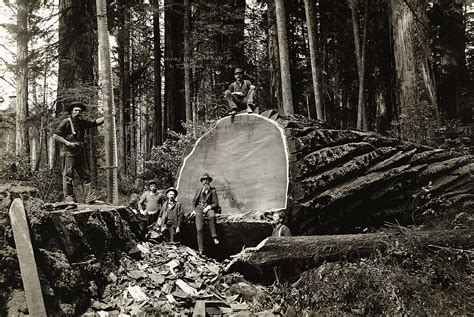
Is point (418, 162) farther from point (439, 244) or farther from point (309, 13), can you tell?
point (309, 13)

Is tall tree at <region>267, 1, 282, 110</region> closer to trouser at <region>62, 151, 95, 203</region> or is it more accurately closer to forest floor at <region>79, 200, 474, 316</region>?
trouser at <region>62, 151, 95, 203</region>

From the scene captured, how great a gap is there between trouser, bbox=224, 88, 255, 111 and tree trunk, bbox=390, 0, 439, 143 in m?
4.38

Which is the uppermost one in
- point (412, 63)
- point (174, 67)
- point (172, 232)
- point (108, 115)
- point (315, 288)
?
point (174, 67)

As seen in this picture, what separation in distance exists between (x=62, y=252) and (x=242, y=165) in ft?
11.3

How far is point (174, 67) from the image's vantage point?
709 inches

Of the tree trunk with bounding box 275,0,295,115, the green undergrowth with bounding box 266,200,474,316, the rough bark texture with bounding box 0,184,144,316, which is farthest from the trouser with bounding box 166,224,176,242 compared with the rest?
the tree trunk with bounding box 275,0,295,115

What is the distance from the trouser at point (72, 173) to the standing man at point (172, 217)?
1493 mm

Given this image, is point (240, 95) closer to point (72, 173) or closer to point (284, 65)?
point (72, 173)

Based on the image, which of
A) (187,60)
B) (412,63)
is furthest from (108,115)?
(187,60)

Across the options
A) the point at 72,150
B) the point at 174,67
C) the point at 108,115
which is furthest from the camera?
the point at 174,67

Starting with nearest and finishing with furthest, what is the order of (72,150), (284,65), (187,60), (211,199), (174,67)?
(72,150)
(211,199)
(284,65)
(187,60)
(174,67)

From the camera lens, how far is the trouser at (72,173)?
6.82 metres

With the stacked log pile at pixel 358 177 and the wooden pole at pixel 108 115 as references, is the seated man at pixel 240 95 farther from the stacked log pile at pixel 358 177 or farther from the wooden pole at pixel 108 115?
the wooden pole at pixel 108 115

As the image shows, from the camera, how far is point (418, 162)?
7824 millimetres
